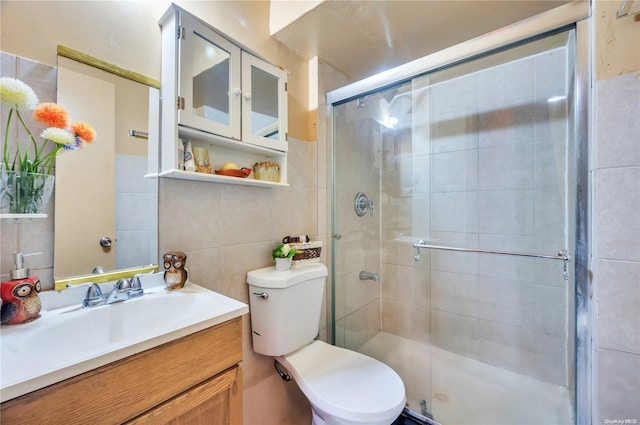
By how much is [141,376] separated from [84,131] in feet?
2.46

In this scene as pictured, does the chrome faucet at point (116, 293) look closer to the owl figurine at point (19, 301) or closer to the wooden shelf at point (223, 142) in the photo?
the owl figurine at point (19, 301)

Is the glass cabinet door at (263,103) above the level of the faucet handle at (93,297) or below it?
above

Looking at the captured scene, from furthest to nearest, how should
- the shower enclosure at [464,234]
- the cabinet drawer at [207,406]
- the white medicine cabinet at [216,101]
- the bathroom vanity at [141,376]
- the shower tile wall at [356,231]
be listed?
the shower tile wall at [356,231], the shower enclosure at [464,234], the white medicine cabinet at [216,101], the cabinet drawer at [207,406], the bathroom vanity at [141,376]

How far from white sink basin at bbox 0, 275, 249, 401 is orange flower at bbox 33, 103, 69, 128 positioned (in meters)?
0.49

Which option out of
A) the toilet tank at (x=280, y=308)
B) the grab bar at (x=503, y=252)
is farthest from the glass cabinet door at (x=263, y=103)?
the grab bar at (x=503, y=252)

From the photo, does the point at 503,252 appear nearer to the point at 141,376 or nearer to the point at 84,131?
the point at 141,376

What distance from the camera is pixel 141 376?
577 mm

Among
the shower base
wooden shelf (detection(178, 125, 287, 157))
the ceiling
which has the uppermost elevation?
the ceiling

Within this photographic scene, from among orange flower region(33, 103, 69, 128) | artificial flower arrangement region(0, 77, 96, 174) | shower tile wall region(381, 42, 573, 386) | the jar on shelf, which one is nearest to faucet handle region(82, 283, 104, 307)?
artificial flower arrangement region(0, 77, 96, 174)

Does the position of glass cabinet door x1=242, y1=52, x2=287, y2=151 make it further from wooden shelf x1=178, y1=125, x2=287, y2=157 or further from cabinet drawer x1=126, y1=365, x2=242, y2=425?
cabinet drawer x1=126, y1=365, x2=242, y2=425

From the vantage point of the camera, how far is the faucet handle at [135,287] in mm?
869

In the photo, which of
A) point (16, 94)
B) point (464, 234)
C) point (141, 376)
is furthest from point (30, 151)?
point (464, 234)

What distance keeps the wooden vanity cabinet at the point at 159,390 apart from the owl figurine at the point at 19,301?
0.33 m

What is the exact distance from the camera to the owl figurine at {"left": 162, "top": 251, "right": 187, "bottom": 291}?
942mm
